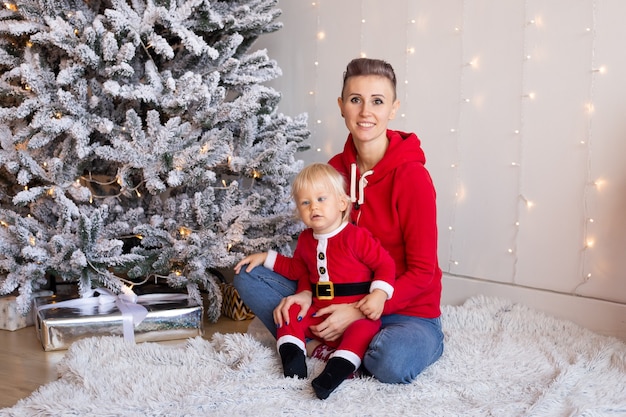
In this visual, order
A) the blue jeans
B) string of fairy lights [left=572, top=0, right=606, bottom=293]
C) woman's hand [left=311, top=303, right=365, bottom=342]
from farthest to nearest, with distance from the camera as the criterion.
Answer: string of fairy lights [left=572, top=0, right=606, bottom=293] < woman's hand [left=311, top=303, right=365, bottom=342] < the blue jeans

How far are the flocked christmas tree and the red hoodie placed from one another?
448 millimetres

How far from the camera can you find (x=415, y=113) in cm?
224

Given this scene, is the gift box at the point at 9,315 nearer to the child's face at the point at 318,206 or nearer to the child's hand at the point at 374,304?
the child's face at the point at 318,206

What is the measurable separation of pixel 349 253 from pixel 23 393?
857mm

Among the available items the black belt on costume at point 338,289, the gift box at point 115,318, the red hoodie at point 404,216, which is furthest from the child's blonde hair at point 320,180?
the gift box at point 115,318

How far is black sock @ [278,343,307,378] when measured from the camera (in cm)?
146

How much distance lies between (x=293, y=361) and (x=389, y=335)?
9.3 inches

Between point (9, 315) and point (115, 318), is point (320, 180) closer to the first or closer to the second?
point (115, 318)

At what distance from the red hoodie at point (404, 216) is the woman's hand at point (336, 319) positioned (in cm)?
8

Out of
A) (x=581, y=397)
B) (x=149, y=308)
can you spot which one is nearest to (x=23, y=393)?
(x=149, y=308)

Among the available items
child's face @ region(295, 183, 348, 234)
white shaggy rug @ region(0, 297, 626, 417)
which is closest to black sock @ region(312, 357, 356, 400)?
white shaggy rug @ region(0, 297, 626, 417)

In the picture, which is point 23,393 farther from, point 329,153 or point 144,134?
point 329,153

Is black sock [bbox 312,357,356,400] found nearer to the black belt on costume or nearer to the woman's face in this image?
the black belt on costume

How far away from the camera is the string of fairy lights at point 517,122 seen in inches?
72.5
